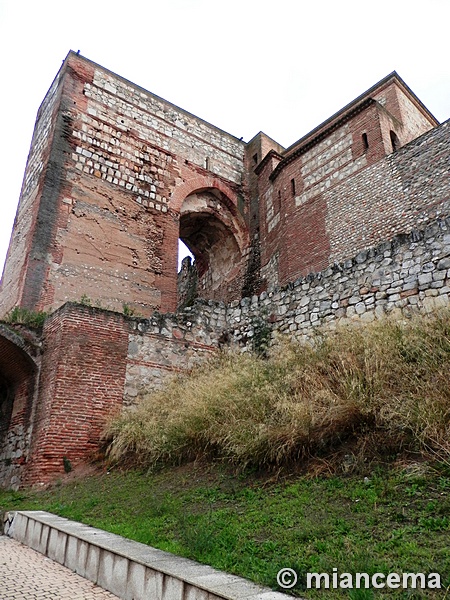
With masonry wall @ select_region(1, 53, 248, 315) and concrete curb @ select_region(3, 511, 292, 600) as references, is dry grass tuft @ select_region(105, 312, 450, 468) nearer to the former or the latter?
concrete curb @ select_region(3, 511, 292, 600)

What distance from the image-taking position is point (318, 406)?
15.8 ft

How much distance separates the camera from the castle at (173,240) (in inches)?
319

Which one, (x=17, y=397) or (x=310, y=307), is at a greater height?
(x=310, y=307)

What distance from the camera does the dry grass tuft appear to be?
4203mm

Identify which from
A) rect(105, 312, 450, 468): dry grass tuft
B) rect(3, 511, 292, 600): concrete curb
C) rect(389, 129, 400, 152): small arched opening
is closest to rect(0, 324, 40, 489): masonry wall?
rect(105, 312, 450, 468): dry grass tuft

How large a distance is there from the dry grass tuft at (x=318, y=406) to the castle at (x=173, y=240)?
1.72 metres

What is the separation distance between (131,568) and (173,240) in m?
12.4

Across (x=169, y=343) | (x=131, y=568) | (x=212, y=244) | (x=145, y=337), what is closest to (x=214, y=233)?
(x=212, y=244)

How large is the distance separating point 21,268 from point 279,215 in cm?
849

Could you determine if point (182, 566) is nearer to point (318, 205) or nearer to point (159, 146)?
point (318, 205)

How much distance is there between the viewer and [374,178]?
40.9 feet

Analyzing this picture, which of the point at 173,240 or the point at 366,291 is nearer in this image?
the point at 366,291

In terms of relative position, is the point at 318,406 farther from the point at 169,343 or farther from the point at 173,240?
the point at 173,240

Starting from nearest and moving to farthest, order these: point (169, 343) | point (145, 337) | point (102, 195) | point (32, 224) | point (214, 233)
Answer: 1. point (145, 337)
2. point (169, 343)
3. point (32, 224)
4. point (102, 195)
5. point (214, 233)
